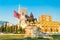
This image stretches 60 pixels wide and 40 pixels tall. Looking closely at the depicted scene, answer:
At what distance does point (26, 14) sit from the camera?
16.7 m

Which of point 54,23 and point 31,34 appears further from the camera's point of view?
point 54,23

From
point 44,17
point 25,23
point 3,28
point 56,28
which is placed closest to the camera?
point 25,23

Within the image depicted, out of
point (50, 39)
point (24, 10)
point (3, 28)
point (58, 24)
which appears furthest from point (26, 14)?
point (58, 24)

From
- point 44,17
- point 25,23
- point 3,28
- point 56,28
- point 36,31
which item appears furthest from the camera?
point 44,17

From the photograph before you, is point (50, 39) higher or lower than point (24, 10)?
lower

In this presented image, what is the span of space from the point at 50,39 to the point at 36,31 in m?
1.32

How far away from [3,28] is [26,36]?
4027 millimetres

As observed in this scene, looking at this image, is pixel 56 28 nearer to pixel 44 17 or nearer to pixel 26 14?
pixel 44 17

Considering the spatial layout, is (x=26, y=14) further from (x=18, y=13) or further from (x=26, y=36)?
(x=26, y=36)

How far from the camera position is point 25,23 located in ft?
51.6

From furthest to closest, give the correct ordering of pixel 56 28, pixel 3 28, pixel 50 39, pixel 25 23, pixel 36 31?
1. pixel 56 28
2. pixel 3 28
3. pixel 25 23
4. pixel 36 31
5. pixel 50 39

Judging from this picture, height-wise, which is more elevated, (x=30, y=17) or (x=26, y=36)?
(x=30, y=17)

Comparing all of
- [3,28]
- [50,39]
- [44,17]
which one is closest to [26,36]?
[50,39]

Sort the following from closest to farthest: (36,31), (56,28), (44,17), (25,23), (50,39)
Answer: (50,39) → (36,31) → (25,23) → (56,28) → (44,17)
